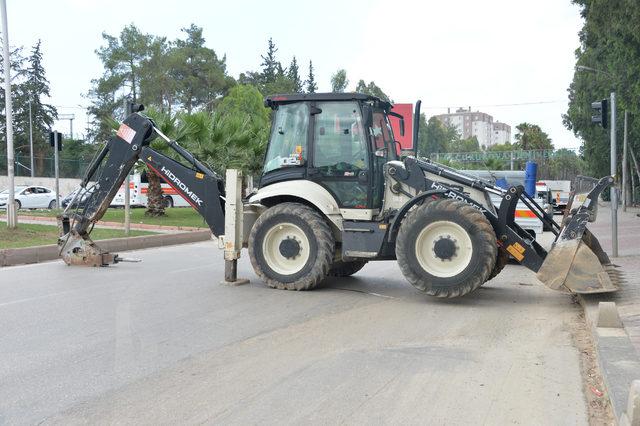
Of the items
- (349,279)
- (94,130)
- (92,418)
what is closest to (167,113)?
(349,279)

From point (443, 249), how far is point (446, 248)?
4 centimetres

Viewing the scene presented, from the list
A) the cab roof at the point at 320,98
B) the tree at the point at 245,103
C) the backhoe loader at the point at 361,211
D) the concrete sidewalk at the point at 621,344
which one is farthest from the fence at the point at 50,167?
the concrete sidewalk at the point at 621,344

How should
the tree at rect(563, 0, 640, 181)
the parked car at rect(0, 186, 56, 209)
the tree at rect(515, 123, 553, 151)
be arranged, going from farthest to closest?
the tree at rect(515, 123, 553, 151) → the parked car at rect(0, 186, 56, 209) → the tree at rect(563, 0, 640, 181)

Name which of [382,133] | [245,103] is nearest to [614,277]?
[382,133]

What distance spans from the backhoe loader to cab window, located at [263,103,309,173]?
0.06 feet

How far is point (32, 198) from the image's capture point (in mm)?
32219

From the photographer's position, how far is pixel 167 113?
23109 mm

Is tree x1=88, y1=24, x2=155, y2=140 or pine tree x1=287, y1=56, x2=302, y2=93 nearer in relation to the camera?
tree x1=88, y1=24, x2=155, y2=140

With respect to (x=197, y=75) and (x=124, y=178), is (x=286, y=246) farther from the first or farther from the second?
(x=197, y=75)

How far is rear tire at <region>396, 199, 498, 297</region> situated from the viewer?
8148 millimetres

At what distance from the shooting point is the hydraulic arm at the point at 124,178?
1054 cm

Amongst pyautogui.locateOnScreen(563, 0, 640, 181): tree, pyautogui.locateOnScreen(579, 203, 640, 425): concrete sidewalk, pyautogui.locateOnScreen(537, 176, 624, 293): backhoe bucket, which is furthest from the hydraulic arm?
pyautogui.locateOnScreen(563, 0, 640, 181): tree

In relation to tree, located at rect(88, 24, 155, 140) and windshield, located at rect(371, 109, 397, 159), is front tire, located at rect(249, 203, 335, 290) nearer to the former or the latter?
windshield, located at rect(371, 109, 397, 159)

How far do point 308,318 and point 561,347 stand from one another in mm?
2914
